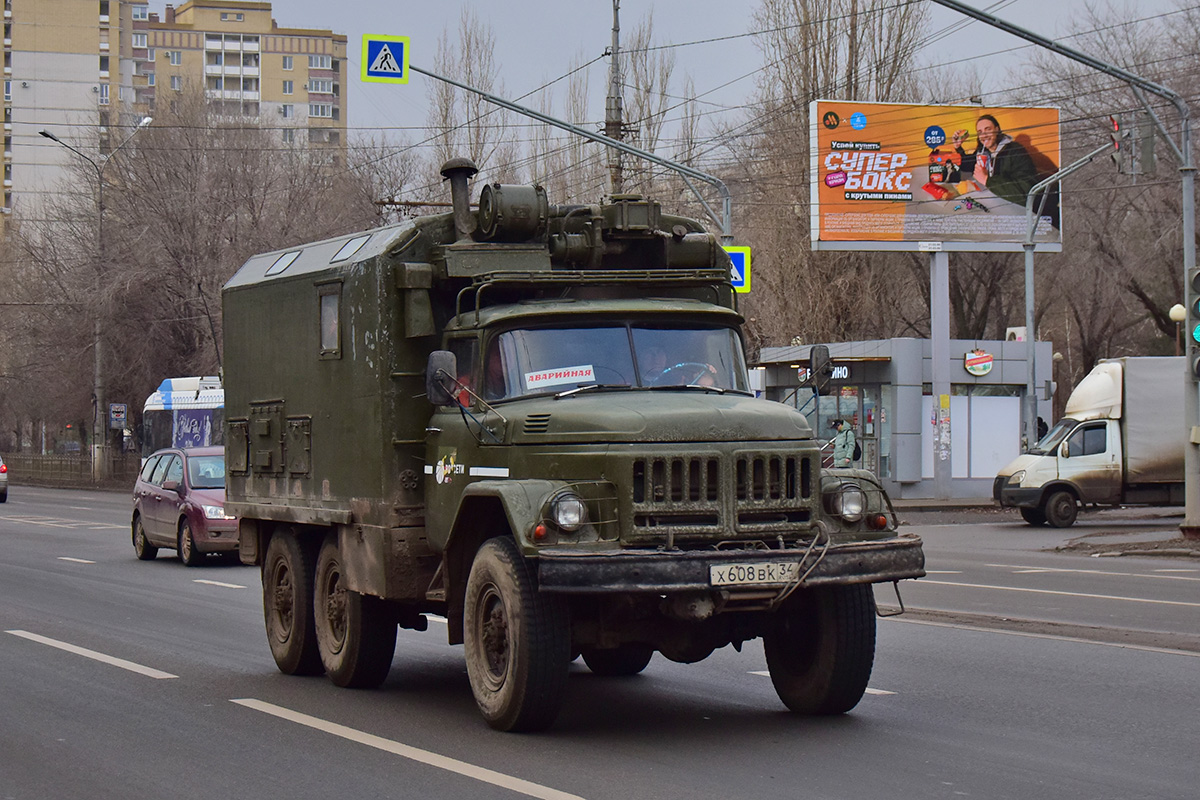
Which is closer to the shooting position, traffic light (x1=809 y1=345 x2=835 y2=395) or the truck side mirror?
the truck side mirror

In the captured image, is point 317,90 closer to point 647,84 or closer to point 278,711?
point 647,84

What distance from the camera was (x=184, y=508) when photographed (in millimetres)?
21422

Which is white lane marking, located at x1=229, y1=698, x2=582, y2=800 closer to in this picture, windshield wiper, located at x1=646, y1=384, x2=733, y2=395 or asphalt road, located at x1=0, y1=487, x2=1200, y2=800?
asphalt road, located at x1=0, y1=487, x2=1200, y2=800

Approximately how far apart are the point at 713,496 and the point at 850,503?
847 millimetres

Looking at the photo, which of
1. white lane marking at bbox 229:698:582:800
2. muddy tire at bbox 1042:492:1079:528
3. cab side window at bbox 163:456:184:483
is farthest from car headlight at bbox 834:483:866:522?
muddy tire at bbox 1042:492:1079:528

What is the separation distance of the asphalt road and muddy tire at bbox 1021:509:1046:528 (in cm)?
1494

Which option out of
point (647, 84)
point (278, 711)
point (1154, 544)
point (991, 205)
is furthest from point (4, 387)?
point (278, 711)

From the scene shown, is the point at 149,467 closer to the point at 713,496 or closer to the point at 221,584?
the point at 221,584

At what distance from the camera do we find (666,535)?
7.89 meters

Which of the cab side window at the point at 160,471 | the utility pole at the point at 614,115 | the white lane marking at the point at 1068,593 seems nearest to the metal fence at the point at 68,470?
the utility pole at the point at 614,115

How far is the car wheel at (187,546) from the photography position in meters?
21.2

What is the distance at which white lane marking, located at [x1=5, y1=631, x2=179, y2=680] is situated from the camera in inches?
428

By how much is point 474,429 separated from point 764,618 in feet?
6.26

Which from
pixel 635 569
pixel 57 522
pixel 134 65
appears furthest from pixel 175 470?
pixel 134 65
